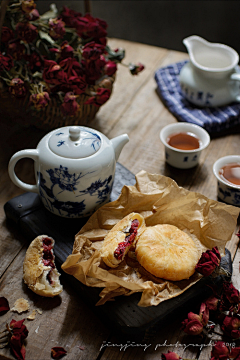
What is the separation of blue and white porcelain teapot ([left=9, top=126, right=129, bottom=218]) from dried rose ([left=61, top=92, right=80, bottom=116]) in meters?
0.19

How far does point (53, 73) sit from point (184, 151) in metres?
0.45

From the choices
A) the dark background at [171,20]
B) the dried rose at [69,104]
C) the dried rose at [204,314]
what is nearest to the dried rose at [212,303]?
the dried rose at [204,314]

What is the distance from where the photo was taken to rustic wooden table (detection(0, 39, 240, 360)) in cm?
71

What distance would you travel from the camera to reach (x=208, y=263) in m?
0.73

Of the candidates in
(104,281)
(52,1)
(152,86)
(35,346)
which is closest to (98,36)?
(152,86)

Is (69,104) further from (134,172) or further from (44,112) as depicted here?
(134,172)

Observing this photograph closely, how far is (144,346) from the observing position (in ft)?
2.34

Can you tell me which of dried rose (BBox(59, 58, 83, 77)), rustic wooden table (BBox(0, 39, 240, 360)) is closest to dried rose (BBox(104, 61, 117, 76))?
dried rose (BBox(59, 58, 83, 77))

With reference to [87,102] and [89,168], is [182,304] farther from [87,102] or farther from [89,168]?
[87,102]

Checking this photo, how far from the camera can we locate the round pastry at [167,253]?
0.73m

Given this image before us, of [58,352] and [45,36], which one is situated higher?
[45,36]

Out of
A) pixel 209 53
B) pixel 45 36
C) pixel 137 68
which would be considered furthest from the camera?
pixel 209 53

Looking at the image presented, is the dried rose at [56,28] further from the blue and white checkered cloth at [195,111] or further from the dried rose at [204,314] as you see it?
the dried rose at [204,314]

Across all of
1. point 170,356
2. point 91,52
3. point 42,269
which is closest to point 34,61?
point 91,52
